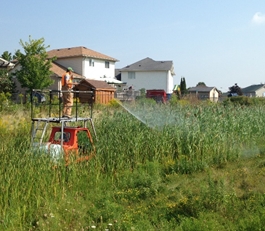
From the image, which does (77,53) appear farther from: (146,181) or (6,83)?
(146,181)

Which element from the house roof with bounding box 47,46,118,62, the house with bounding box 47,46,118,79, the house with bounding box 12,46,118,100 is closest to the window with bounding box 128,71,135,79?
the house with bounding box 47,46,118,79

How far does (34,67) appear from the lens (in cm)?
3238

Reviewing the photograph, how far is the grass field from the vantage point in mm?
5734

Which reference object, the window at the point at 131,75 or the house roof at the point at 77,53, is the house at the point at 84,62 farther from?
the window at the point at 131,75

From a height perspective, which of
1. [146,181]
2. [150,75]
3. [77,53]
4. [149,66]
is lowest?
[146,181]

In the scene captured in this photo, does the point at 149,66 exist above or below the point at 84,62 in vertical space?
above

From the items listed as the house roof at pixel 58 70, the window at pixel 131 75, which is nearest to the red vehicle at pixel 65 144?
the house roof at pixel 58 70

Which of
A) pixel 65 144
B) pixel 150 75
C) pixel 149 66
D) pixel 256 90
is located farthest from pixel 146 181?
pixel 256 90

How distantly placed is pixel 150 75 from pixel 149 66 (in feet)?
5.39

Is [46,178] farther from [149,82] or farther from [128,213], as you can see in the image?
[149,82]

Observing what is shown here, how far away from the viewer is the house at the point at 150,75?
54.8 metres

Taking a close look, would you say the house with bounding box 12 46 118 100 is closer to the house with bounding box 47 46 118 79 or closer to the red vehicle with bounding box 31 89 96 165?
the house with bounding box 47 46 118 79

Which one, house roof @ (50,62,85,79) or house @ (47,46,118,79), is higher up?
house @ (47,46,118,79)

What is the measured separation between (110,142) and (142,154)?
845 millimetres
